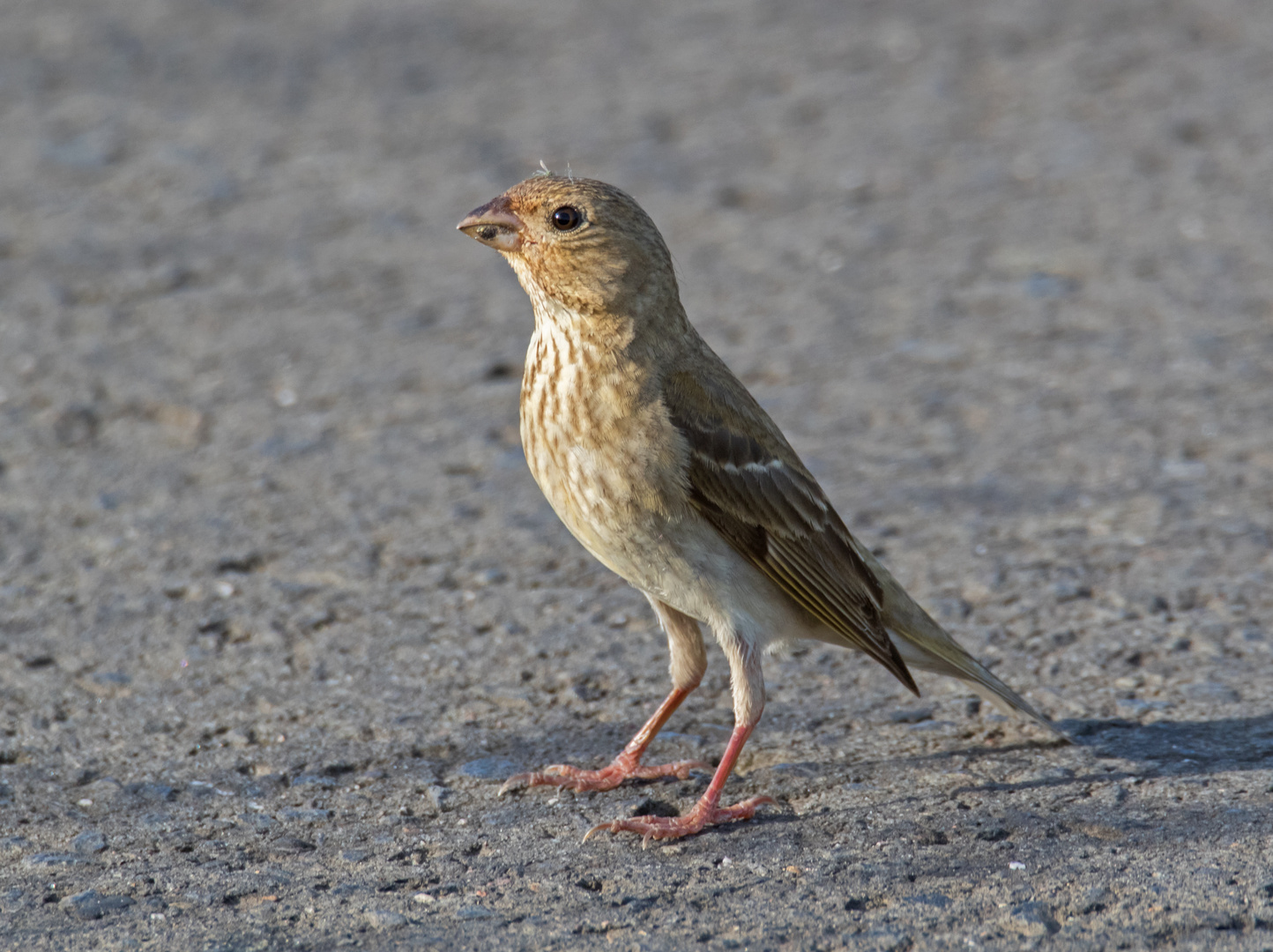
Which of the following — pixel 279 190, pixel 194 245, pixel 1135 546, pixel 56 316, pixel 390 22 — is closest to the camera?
pixel 1135 546

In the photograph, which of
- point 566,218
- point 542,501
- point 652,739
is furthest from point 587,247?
point 542,501

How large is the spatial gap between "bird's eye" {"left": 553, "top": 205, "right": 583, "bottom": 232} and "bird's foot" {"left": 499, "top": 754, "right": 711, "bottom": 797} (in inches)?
62.8

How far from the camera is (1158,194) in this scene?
9.15 meters

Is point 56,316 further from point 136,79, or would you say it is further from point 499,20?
point 499,20

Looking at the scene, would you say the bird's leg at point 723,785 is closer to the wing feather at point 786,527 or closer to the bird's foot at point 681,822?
the bird's foot at point 681,822

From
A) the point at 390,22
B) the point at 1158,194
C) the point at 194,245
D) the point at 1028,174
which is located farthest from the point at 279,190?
the point at 1158,194

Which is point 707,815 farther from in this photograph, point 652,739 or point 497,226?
point 497,226

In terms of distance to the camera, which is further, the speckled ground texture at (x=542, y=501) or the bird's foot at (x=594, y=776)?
the bird's foot at (x=594, y=776)

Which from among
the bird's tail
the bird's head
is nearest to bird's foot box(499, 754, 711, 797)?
the bird's tail

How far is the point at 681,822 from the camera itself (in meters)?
4.42

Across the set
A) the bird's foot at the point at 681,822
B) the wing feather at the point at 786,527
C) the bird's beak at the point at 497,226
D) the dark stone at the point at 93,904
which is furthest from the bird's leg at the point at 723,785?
the bird's beak at the point at 497,226

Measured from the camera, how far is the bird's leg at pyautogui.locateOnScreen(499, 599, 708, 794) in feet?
15.4

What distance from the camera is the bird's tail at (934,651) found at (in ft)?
15.6

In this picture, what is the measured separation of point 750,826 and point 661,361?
1.36 meters
